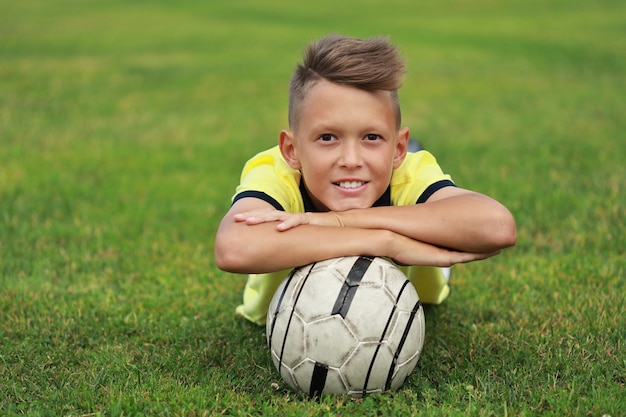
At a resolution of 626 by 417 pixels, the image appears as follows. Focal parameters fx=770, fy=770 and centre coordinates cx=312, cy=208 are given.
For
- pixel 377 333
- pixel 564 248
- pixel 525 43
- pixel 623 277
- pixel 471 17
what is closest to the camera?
pixel 377 333

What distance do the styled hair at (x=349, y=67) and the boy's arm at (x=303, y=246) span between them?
685 mm

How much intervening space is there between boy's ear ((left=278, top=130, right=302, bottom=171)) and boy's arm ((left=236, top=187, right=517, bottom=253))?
1.72ft

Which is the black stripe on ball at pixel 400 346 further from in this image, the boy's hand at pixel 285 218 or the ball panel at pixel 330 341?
the boy's hand at pixel 285 218

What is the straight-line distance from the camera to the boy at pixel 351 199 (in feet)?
12.5

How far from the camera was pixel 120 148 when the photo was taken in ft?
32.6

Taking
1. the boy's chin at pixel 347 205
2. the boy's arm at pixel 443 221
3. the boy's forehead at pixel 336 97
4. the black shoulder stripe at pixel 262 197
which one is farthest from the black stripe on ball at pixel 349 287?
the boy's forehead at pixel 336 97

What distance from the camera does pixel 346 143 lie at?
4008 mm

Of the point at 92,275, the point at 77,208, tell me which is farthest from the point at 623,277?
the point at 77,208

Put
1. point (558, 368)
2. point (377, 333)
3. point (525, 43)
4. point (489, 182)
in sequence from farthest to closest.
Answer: point (525, 43)
point (489, 182)
point (558, 368)
point (377, 333)

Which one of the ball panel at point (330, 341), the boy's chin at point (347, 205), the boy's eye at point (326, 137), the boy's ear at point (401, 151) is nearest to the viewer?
the ball panel at point (330, 341)

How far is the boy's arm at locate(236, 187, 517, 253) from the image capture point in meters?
3.89

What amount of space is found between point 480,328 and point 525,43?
1524 centimetres

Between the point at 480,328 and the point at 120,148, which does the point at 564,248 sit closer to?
the point at 480,328

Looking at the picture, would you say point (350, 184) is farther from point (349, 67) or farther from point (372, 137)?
point (349, 67)
